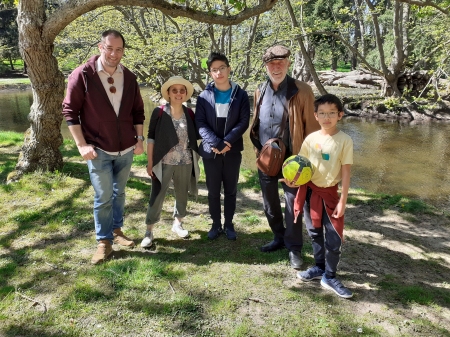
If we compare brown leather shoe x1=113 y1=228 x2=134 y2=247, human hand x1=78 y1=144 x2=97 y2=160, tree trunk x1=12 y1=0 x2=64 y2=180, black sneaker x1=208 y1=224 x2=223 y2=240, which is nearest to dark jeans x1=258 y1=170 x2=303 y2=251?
black sneaker x1=208 y1=224 x2=223 y2=240

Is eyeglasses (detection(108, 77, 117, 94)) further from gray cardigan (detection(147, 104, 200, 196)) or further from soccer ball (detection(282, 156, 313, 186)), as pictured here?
soccer ball (detection(282, 156, 313, 186))

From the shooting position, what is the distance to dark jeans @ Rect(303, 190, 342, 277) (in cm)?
314

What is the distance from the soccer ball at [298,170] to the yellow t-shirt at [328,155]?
0.11m

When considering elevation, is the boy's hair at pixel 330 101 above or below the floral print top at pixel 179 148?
above

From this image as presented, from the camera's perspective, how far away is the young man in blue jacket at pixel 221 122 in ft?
12.2

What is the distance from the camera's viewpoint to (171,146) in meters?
3.79

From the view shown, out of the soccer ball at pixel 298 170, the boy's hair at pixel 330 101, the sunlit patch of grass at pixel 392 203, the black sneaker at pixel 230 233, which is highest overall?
the boy's hair at pixel 330 101

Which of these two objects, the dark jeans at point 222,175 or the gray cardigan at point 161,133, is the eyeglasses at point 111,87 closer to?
the gray cardigan at point 161,133

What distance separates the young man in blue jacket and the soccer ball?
84 cm

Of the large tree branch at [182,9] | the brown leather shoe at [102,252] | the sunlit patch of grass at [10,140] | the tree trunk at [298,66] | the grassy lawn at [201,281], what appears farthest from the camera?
the tree trunk at [298,66]

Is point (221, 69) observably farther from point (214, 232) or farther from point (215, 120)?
point (214, 232)

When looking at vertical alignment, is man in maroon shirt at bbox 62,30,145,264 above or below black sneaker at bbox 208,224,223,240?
above

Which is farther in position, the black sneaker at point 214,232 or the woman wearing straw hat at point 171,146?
the black sneaker at point 214,232

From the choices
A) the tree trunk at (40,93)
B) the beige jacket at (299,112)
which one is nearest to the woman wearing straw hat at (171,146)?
the beige jacket at (299,112)
